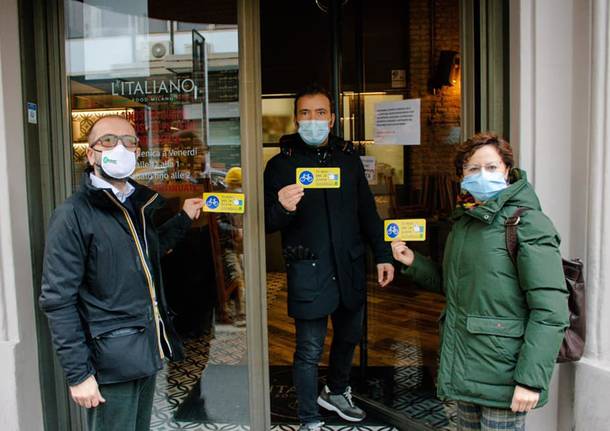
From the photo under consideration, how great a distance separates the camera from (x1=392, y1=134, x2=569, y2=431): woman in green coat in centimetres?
184

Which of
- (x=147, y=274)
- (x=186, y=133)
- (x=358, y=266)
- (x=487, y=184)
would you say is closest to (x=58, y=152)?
(x=186, y=133)

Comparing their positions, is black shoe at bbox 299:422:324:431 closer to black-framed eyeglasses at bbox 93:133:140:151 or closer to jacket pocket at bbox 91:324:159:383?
jacket pocket at bbox 91:324:159:383

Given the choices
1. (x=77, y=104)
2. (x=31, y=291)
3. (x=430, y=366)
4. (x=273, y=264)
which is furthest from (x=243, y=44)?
(x=273, y=264)

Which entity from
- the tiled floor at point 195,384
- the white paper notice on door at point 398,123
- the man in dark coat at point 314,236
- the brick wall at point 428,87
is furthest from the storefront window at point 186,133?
the brick wall at point 428,87

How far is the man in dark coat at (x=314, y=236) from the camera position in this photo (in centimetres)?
287

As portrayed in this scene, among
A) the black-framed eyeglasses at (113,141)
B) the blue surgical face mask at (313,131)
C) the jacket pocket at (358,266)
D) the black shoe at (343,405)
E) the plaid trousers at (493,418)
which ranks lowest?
the black shoe at (343,405)

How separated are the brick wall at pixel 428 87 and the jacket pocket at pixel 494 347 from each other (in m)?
1.33

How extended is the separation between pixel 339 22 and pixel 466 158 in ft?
6.11

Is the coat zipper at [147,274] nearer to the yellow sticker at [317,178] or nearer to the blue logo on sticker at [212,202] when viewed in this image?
the blue logo on sticker at [212,202]

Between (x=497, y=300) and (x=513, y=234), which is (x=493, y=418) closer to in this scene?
(x=497, y=300)

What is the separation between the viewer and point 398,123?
3.53 metres

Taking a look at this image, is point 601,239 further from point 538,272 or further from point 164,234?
point 164,234

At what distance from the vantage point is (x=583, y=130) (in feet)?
7.83

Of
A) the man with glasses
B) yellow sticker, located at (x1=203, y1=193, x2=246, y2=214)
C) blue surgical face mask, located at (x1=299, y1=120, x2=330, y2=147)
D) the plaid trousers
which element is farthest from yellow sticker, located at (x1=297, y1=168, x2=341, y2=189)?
the plaid trousers
